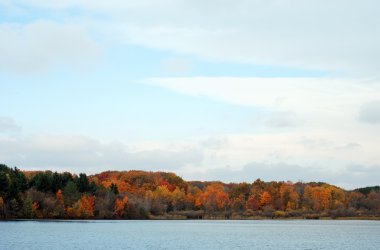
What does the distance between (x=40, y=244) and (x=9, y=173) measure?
86511 millimetres

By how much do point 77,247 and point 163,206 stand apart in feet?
419

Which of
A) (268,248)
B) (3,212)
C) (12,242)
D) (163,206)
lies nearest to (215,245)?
(268,248)

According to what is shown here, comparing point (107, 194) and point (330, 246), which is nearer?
point (330, 246)

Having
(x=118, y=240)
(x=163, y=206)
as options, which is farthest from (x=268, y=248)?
(x=163, y=206)

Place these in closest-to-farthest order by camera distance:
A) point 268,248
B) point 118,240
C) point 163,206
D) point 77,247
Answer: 1. point 77,247
2. point 268,248
3. point 118,240
4. point 163,206

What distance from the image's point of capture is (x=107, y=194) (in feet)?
548

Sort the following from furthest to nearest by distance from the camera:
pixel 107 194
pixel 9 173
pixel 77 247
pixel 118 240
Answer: pixel 107 194 → pixel 9 173 → pixel 118 240 → pixel 77 247

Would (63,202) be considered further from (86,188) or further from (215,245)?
(215,245)

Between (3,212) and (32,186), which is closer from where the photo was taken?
(3,212)

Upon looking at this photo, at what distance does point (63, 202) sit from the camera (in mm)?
157875

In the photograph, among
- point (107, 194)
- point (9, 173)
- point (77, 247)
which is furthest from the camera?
point (107, 194)

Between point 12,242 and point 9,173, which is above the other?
point 9,173

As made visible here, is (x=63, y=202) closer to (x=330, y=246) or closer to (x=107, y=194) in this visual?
(x=107, y=194)

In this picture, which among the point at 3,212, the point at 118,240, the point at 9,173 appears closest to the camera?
the point at 118,240
